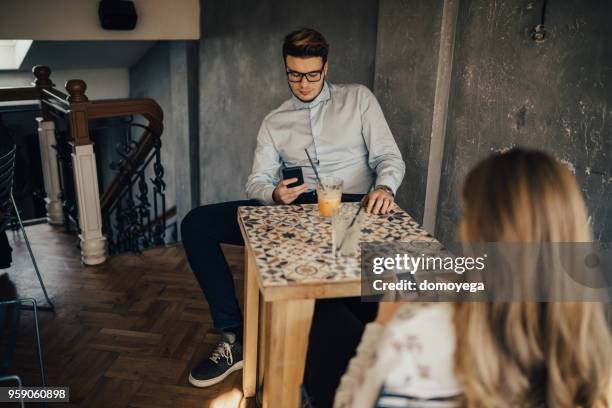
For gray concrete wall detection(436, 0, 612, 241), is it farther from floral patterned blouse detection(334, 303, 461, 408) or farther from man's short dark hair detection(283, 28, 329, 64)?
floral patterned blouse detection(334, 303, 461, 408)

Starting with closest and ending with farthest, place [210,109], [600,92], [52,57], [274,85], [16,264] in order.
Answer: [600,92] < [16,264] < [274,85] < [210,109] < [52,57]

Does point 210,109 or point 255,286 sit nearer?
point 255,286

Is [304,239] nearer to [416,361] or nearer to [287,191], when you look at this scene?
[287,191]

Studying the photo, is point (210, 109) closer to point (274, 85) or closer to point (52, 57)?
point (274, 85)

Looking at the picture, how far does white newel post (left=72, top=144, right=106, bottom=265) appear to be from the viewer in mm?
3160

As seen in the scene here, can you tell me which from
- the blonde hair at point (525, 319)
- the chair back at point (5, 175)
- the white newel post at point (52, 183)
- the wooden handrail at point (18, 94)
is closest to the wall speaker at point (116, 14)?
the wooden handrail at point (18, 94)

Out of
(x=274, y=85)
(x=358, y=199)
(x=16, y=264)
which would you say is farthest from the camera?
(x=274, y=85)

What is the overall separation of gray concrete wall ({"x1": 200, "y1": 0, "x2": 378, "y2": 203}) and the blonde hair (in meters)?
2.33

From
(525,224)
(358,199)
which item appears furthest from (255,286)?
(525,224)

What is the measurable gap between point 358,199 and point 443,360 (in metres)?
1.45

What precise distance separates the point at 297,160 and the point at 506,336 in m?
1.68

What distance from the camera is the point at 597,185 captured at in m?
1.95

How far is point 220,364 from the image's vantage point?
90.7 inches

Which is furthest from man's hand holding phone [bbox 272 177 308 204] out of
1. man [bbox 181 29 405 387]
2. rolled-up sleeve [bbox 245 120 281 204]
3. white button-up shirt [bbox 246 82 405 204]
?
white button-up shirt [bbox 246 82 405 204]
